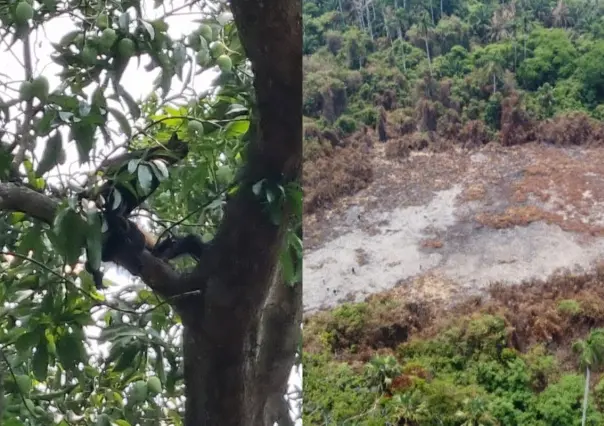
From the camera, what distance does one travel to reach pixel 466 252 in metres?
0.96

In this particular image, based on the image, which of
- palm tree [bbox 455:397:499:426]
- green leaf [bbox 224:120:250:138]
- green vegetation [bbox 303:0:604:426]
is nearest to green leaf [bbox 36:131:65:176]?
green leaf [bbox 224:120:250:138]

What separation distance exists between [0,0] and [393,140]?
628mm

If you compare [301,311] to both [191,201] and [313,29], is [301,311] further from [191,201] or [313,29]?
[313,29]

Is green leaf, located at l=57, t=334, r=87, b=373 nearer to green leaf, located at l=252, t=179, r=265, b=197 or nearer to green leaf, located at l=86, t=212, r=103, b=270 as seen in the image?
green leaf, located at l=86, t=212, r=103, b=270

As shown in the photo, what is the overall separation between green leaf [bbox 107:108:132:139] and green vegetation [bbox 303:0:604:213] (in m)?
0.28

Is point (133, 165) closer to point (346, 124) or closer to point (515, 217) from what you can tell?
point (346, 124)

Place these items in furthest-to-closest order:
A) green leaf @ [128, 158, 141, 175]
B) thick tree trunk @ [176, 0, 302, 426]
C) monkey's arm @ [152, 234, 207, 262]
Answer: monkey's arm @ [152, 234, 207, 262], green leaf @ [128, 158, 141, 175], thick tree trunk @ [176, 0, 302, 426]

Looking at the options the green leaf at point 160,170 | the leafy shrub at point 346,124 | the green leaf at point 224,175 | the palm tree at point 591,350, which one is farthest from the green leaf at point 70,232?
the palm tree at point 591,350

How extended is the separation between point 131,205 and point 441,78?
1.46 ft

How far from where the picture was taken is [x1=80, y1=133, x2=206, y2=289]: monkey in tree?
1.00 meters

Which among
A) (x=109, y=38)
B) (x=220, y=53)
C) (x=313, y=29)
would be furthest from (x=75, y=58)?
(x=313, y=29)

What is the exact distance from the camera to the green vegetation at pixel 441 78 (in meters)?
1.00

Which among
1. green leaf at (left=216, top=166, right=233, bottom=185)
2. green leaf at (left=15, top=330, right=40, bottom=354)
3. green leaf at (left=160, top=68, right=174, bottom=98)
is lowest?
green leaf at (left=15, top=330, right=40, bottom=354)

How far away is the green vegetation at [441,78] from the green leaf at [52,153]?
1.11ft
